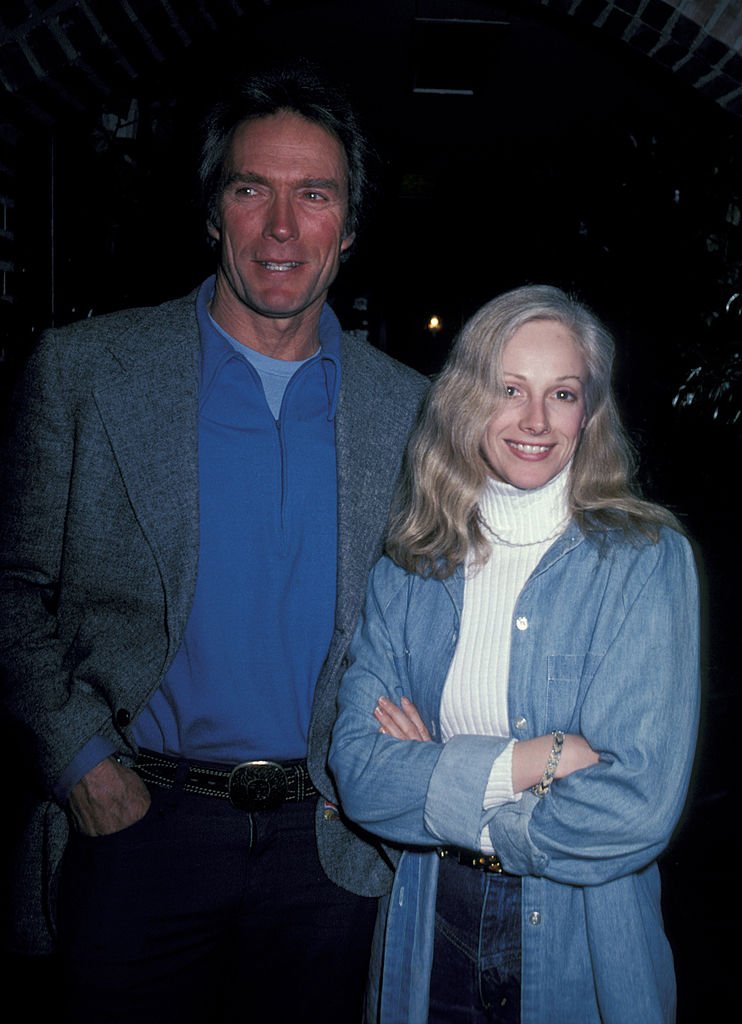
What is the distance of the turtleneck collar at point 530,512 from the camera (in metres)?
1.78

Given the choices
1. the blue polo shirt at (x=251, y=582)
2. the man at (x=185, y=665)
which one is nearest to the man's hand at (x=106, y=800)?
the man at (x=185, y=665)

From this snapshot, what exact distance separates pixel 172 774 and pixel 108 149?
8.59 feet

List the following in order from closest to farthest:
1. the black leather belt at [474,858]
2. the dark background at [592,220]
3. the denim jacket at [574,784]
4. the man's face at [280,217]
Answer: the denim jacket at [574,784] → the black leather belt at [474,858] → the man's face at [280,217] → the dark background at [592,220]

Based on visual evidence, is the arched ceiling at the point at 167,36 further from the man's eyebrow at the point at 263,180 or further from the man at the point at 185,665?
the man at the point at 185,665

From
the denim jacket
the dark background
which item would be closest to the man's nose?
the dark background

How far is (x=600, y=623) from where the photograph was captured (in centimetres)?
162

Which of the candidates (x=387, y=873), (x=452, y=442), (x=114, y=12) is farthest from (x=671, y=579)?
(x=114, y=12)

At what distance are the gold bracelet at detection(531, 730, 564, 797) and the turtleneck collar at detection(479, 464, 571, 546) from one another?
Answer: 1.40ft

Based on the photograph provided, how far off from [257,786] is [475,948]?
1.82 ft

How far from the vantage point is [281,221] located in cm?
198

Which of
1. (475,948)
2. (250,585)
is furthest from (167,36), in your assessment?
(475,948)

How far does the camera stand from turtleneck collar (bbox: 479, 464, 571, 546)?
178 cm

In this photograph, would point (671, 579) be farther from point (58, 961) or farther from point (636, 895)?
point (58, 961)

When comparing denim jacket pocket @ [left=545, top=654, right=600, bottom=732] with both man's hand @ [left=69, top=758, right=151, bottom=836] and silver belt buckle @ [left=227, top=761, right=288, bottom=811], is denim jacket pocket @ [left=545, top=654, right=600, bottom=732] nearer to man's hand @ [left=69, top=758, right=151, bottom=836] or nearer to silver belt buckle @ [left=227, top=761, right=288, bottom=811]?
silver belt buckle @ [left=227, top=761, right=288, bottom=811]
